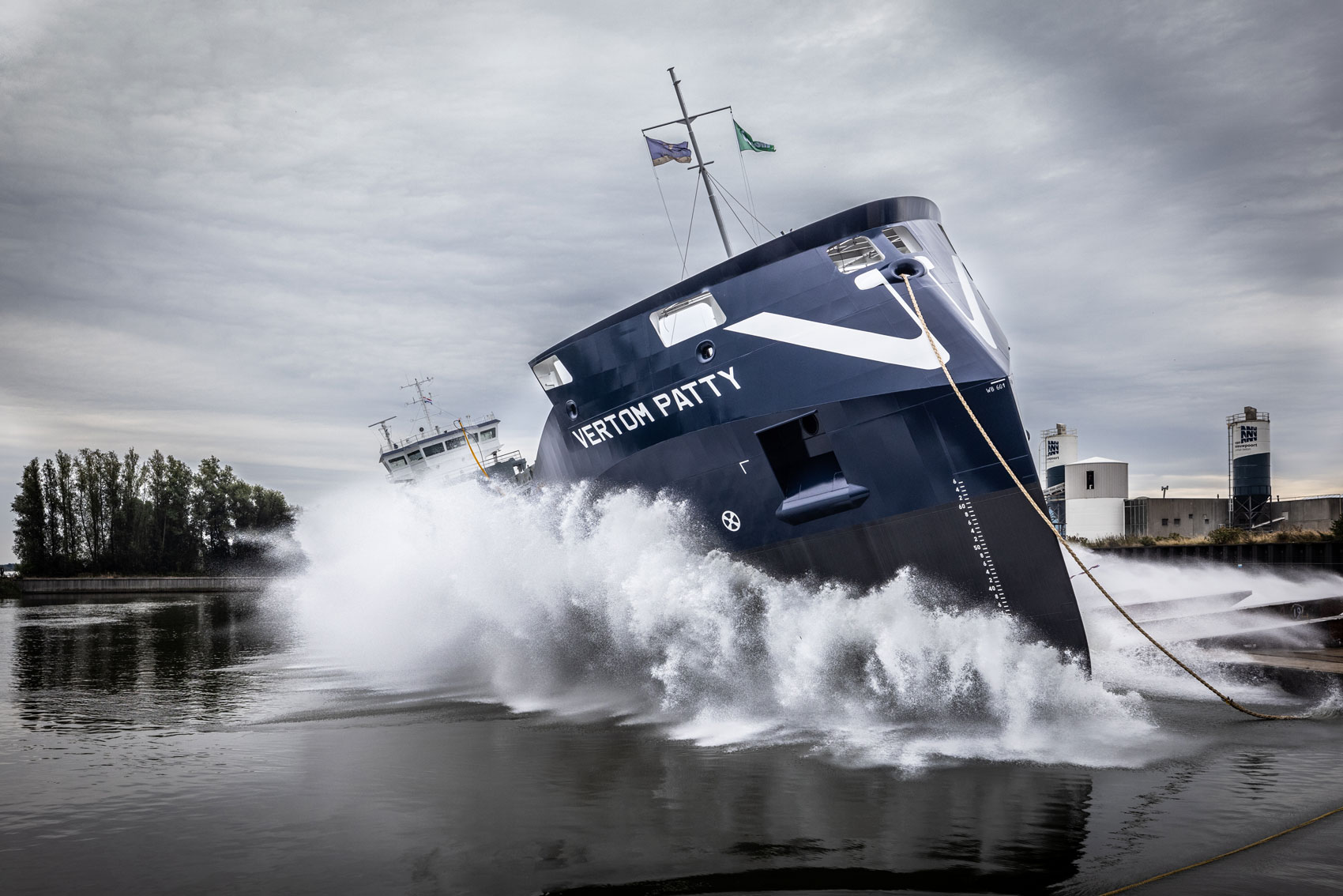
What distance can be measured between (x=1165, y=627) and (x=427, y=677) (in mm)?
14783

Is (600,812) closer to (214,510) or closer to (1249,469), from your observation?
(1249,469)

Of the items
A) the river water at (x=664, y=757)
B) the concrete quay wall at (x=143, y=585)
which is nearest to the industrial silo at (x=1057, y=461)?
the river water at (x=664, y=757)

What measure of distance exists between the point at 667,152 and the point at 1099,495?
3696 centimetres

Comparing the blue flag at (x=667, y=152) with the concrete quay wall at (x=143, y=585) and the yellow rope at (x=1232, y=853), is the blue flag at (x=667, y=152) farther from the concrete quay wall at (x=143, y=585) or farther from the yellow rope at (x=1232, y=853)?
the concrete quay wall at (x=143, y=585)

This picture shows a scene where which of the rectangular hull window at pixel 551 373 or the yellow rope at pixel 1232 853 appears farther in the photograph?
the rectangular hull window at pixel 551 373

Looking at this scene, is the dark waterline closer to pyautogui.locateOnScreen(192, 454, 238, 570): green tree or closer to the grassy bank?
the grassy bank

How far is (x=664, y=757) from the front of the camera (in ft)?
29.0

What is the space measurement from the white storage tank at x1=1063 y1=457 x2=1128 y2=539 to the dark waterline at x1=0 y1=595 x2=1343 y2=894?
34805 mm

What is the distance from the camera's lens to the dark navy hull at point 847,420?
30.4ft

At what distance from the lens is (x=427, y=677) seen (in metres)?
16.3

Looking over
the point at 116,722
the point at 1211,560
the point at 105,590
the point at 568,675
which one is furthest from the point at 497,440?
the point at 105,590

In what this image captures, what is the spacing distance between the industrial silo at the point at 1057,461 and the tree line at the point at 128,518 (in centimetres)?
7636

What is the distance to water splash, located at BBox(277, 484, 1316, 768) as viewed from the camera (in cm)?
923

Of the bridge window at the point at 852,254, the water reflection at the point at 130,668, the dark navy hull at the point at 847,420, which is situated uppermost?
the bridge window at the point at 852,254
